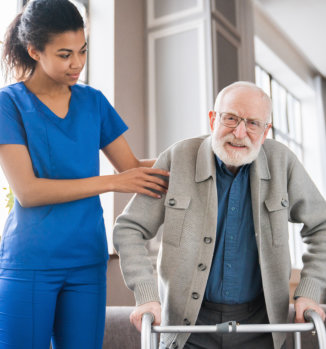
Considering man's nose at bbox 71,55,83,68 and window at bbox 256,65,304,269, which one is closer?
man's nose at bbox 71,55,83,68

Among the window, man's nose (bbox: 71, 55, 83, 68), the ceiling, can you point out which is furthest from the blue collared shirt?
the window

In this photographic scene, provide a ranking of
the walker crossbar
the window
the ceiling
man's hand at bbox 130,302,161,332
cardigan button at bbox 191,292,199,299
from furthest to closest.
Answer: the window, the ceiling, cardigan button at bbox 191,292,199,299, man's hand at bbox 130,302,161,332, the walker crossbar

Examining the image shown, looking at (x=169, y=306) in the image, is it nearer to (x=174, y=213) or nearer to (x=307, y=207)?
(x=174, y=213)

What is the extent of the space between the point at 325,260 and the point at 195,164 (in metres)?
0.52

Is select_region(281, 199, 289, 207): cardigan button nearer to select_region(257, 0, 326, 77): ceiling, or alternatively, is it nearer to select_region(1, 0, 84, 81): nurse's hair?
select_region(1, 0, 84, 81): nurse's hair

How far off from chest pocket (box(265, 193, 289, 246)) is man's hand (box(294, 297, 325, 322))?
193 millimetres

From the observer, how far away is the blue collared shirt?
156 centimetres

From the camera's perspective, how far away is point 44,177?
1.54m

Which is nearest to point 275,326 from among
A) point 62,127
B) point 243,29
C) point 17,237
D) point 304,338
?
point 17,237

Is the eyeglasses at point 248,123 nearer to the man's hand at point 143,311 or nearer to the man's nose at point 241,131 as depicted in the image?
the man's nose at point 241,131

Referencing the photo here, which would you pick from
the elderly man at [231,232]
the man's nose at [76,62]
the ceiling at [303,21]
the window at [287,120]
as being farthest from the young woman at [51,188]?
A: the window at [287,120]

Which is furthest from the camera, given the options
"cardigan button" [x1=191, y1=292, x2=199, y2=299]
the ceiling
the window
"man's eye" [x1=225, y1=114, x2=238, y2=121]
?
the window

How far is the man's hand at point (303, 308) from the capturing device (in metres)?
1.42

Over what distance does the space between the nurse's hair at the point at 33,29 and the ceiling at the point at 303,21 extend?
4997 mm
